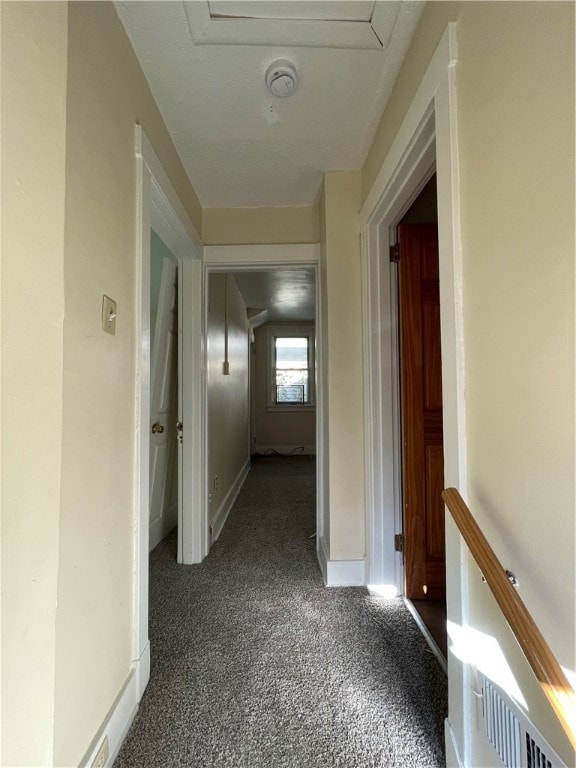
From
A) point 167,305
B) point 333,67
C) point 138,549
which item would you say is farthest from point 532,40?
point 167,305

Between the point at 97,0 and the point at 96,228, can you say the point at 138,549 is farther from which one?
the point at 97,0

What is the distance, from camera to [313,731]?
3.36 feet

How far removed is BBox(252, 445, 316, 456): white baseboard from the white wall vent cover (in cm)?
499

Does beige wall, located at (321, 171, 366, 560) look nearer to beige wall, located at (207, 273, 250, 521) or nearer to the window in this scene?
beige wall, located at (207, 273, 250, 521)

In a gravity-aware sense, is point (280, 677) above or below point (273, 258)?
below

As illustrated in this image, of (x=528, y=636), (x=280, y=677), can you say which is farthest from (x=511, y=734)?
(x=280, y=677)

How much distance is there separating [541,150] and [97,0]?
48.6 inches

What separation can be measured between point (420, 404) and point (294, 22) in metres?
1.60

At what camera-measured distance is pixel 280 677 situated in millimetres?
1219

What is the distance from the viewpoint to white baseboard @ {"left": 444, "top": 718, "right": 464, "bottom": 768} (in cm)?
88

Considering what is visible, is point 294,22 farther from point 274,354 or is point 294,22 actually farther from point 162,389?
point 274,354

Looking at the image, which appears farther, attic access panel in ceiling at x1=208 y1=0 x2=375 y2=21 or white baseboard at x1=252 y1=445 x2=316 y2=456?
white baseboard at x1=252 y1=445 x2=316 y2=456

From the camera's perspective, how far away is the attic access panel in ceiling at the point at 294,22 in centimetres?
103

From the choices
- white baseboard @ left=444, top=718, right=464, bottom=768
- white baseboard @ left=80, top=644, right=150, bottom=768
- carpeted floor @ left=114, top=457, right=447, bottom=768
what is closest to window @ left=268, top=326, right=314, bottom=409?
carpeted floor @ left=114, top=457, right=447, bottom=768
